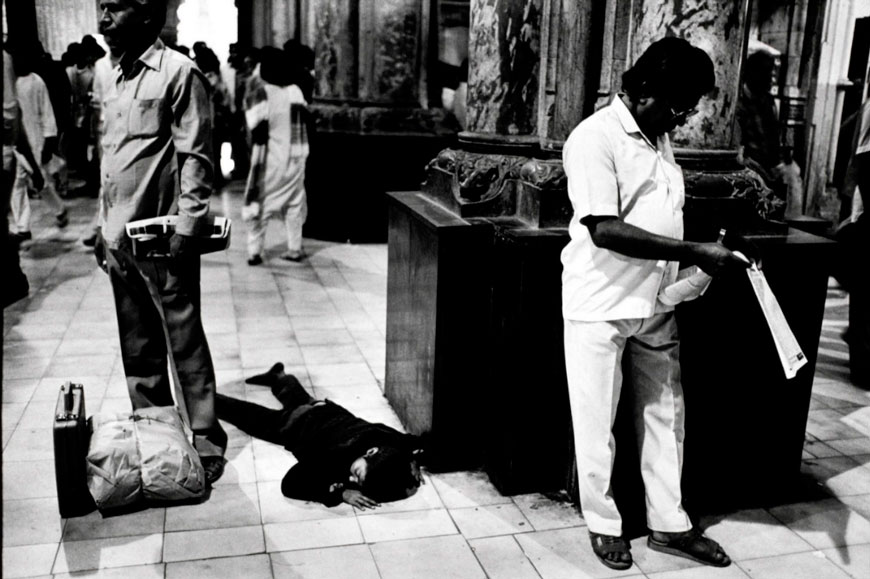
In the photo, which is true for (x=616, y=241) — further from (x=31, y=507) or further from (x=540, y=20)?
(x=31, y=507)

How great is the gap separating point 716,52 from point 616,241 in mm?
1202

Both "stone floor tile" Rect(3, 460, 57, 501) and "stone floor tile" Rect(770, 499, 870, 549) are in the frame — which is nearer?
"stone floor tile" Rect(770, 499, 870, 549)

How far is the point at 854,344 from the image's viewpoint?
556cm

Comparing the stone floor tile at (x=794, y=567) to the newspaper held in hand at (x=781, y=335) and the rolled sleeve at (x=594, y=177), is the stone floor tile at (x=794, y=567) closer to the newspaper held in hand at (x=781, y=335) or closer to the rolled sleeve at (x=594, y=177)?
the newspaper held in hand at (x=781, y=335)

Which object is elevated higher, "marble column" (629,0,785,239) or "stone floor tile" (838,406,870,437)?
"marble column" (629,0,785,239)

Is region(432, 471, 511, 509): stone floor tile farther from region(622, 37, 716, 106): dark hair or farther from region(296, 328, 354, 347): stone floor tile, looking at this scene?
region(296, 328, 354, 347): stone floor tile

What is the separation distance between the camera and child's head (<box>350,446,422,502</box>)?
3732mm

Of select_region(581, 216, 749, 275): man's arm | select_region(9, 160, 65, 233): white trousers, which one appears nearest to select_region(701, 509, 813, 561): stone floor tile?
select_region(581, 216, 749, 275): man's arm

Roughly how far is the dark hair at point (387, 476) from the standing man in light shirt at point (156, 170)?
73 cm

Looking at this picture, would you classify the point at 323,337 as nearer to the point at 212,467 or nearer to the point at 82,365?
the point at 82,365

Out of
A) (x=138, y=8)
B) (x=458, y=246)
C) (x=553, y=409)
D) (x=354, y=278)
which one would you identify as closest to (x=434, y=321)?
(x=458, y=246)

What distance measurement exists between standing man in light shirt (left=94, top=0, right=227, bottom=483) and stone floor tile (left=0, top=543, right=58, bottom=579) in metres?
0.76

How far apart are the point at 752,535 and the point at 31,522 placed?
9.62 feet

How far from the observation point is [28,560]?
3217 millimetres
